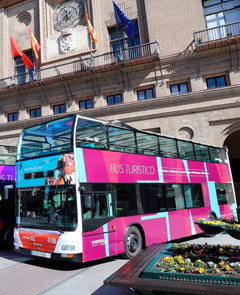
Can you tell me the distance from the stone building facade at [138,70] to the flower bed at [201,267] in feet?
43.9

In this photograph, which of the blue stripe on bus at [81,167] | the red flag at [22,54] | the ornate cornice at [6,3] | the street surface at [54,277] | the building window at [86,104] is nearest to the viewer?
the street surface at [54,277]

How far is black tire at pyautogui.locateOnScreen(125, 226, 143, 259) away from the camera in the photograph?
8016 mm

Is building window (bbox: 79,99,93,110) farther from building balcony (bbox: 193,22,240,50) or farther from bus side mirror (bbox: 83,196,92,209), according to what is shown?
bus side mirror (bbox: 83,196,92,209)

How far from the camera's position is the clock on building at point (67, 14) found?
846 inches

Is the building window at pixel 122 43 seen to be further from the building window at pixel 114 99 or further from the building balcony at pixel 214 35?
the building balcony at pixel 214 35

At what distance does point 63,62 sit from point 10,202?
13148 mm

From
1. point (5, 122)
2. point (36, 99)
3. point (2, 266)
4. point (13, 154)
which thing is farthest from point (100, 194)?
point (5, 122)

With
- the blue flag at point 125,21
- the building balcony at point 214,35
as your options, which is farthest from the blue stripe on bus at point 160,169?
the blue flag at point 125,21

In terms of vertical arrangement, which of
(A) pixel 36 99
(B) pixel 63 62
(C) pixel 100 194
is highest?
(B) pixel 63 62

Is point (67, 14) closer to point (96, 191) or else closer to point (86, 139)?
point (86, 139)

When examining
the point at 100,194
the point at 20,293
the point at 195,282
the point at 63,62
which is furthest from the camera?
the point at 63,62

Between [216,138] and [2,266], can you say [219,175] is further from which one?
[2,266]

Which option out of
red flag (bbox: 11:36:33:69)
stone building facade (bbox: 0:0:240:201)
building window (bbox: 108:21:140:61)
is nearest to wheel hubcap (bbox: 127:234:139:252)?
stone building facade (bbox: 0:0:240:201)

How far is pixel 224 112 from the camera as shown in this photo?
16.7 m
